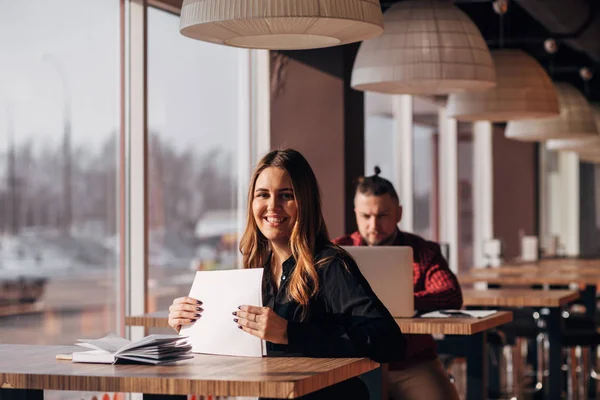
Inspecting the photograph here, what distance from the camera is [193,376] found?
2.53 m

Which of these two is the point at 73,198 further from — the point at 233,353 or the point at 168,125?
the point at 233,353

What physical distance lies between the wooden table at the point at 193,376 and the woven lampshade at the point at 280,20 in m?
1.07

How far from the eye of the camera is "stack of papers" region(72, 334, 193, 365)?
279 cm

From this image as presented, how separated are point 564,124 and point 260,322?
5.90 metres

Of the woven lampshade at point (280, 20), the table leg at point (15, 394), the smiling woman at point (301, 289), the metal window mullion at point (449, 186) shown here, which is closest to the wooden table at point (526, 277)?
the metal window mullion at point (449, 186)

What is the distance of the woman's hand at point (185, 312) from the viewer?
116 inches

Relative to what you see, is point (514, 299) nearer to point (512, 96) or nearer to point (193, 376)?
point (512, 96)

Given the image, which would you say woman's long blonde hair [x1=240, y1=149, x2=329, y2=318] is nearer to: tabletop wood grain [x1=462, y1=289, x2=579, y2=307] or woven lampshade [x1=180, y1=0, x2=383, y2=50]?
woven lampshade [x1=180, y1=0, x2=383, y2=50]

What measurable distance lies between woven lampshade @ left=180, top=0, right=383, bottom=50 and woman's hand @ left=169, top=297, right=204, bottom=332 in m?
0.90

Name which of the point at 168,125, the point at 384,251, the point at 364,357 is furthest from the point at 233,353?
the point at 168,125

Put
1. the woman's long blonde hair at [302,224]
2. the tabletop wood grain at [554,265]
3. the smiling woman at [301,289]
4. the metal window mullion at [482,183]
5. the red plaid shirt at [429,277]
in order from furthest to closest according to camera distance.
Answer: the metal window mullion at [482,183]
the tabletop wood grain at [554,265]
the red plaid shirt at [429,277]
the woman's long blonde hair at [302,224]
the smiling woman at [301,289]

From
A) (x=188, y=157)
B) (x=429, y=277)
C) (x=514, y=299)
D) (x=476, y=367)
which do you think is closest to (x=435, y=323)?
(x=429, y=277)

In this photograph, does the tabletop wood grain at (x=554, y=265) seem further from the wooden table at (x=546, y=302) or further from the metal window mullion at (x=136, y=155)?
the metal window mullion at (x=136, y=155)

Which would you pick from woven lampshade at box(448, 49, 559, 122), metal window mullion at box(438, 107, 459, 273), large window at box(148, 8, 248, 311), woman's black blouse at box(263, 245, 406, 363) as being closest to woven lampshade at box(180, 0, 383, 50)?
woman's black blouse at box(263, 245, 406, 363)
